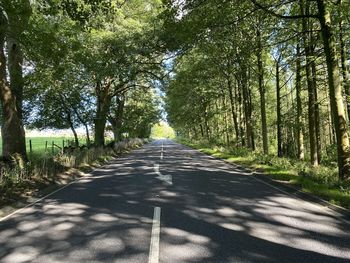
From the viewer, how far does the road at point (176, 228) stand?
5.45 metres

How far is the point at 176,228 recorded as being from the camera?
268 inches

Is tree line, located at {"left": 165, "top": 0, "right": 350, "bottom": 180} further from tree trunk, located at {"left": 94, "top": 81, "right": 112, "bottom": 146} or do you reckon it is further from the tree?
tree trunk, located at {"left": 94, "top": 81, "right": 112, "bottom": 146}

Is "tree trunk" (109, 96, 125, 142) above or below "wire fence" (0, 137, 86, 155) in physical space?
above

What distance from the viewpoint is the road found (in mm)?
5449

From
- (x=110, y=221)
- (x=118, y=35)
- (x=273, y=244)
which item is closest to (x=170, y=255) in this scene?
(x=273, y=244)

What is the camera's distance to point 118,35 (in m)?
24.3

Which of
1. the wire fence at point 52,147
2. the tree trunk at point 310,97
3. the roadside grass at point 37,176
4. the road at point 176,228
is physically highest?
the tree trunk at point 310,97

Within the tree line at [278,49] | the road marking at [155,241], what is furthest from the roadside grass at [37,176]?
the tree line at [278,49]

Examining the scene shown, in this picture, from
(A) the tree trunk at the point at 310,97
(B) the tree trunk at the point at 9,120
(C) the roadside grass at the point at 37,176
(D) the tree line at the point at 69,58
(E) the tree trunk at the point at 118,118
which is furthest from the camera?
(E) the tree trunk at the point at 118,118

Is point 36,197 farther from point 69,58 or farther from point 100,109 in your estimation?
point 100,109

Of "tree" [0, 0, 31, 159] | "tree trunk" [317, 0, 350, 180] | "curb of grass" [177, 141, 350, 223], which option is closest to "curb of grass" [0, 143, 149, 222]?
"tree" [0, 0, 31, 159]

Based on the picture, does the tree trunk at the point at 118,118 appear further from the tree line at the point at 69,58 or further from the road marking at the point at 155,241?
the road marking at the point at 155,241

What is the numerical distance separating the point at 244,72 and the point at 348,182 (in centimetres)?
1639

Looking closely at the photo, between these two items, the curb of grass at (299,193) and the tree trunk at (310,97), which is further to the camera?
the tree trunk at (310,97)
